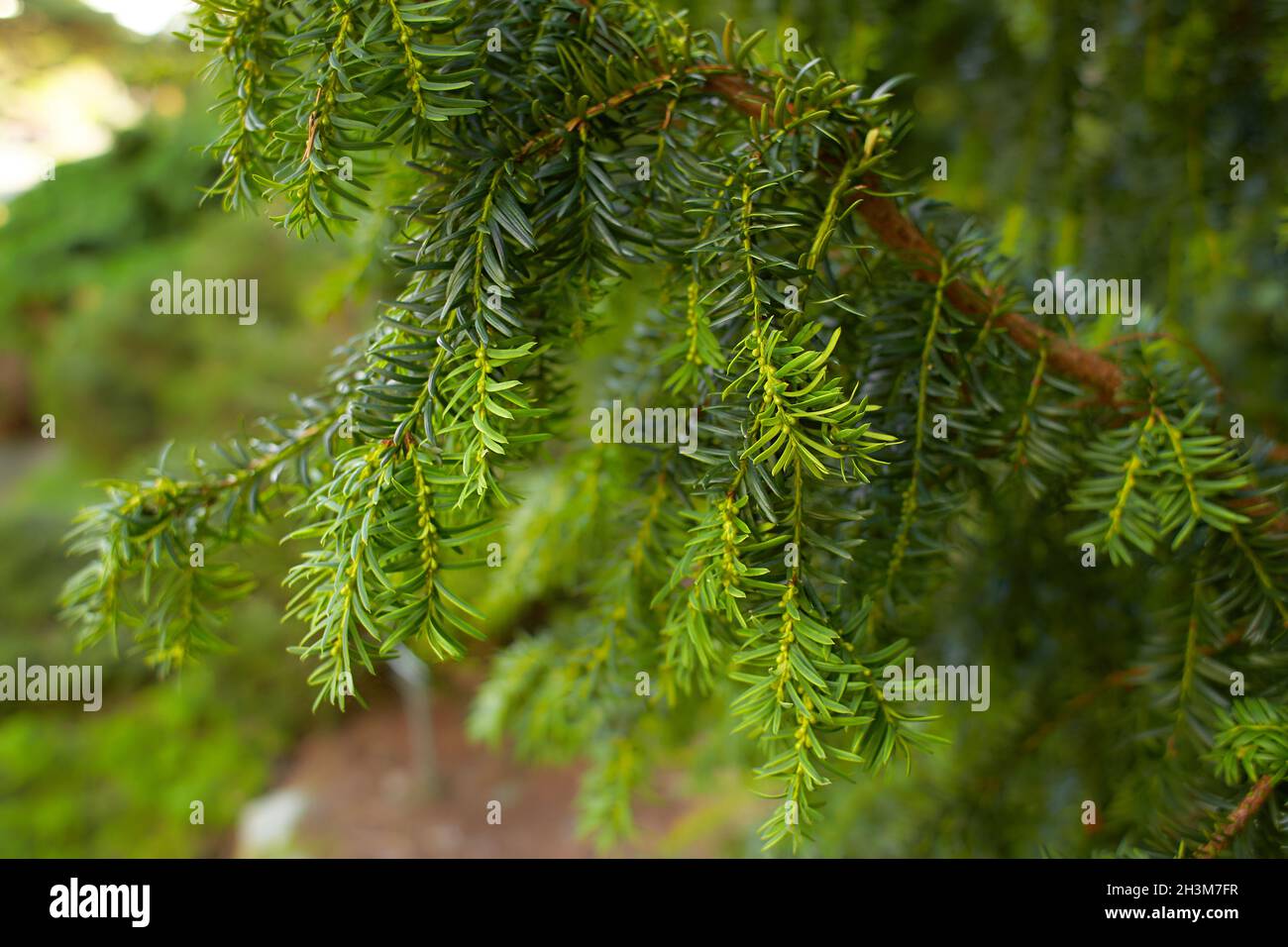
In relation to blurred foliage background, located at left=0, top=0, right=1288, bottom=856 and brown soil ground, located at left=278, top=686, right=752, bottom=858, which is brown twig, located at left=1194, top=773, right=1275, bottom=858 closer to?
blurred foliage background, located at left=0, top=0, right=1288, bottom=856

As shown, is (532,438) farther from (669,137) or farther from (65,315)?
(65,315)

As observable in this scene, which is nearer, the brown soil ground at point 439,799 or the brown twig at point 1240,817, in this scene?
the brown twig at point 1240,817

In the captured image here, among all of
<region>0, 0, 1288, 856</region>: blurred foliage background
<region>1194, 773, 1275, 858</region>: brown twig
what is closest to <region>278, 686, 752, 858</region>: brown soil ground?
<region>0, 0, 1288, 856</region>: blurred foliage background

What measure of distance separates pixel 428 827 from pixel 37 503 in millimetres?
2734

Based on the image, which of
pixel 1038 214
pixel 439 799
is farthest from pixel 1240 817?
pixel 439 799

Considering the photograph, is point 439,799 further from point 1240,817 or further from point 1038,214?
point 1240,817

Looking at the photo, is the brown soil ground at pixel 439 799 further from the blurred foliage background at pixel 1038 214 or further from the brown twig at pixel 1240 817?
the brown twig at pixel 1240 817

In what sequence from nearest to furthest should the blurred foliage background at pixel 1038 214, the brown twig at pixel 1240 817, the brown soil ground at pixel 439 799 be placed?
1. the brown twig at pixel 1240 817
2. the blurred foliage background at pixel 1038 214
3. the brown soil ground at pixel 439 799

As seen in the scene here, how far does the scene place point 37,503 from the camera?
3986 millimetres

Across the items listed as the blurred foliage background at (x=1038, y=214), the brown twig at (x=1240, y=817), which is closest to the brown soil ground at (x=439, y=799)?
the blurred foliage background at (x=1038, y=214)

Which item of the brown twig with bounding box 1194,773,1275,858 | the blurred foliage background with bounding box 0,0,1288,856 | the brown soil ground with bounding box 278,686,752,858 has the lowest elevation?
the brown soil ground with bounding box 278,686,752,858

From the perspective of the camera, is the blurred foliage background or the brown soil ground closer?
the blurred foliage background
